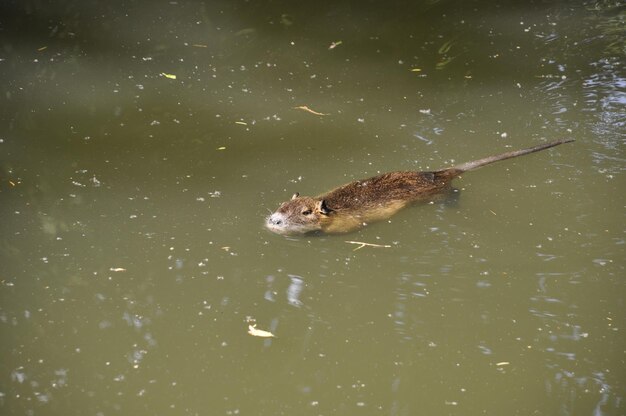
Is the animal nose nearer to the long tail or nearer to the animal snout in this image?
the animal snout

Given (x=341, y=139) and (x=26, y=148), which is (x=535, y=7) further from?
(x=26, y=148)

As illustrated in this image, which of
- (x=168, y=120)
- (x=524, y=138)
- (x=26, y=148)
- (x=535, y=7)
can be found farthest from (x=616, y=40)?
(x=26, y=148)

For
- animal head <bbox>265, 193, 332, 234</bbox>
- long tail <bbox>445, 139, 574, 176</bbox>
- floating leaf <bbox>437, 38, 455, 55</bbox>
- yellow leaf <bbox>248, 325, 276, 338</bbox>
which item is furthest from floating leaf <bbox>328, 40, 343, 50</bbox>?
yellow leaf <bbox>248, 325, 276, 338</bbox>

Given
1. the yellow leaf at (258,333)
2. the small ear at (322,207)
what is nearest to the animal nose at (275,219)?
the small ear at (322,207)

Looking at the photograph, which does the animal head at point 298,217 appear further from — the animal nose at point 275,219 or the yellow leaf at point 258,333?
the yellow leaf at point 258,333

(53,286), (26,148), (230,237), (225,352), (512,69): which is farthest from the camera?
(512,69)

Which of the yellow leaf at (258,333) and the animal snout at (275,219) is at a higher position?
the animal snout at (275,219)

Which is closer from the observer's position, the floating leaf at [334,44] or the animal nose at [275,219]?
the animal nose at [275,219]
